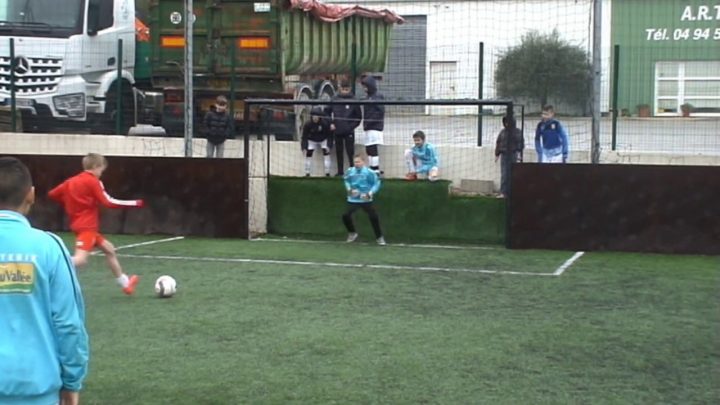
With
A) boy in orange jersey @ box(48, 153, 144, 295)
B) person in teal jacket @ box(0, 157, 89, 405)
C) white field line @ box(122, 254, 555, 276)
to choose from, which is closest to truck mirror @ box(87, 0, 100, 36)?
white field line @ box(122, 254, 555, 276)

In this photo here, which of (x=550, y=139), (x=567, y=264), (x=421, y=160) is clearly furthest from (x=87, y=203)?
(x=550, y=139)

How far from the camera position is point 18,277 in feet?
13.6

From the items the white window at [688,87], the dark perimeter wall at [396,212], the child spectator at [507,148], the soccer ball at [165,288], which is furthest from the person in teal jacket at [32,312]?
the white window at [688,87]

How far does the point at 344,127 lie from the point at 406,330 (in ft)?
30.4

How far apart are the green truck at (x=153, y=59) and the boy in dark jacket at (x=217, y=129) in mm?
937

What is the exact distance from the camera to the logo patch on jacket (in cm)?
414

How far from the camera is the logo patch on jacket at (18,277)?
4145mm

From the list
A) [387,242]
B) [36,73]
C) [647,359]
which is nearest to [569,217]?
[387,242]

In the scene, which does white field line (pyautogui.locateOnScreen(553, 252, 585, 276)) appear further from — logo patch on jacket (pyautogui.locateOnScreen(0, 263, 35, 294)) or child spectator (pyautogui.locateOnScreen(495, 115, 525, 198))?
logo patch on jacket (pyautogui.locateOnScreen(0, 263, 35, 294))

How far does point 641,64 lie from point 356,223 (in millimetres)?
5715

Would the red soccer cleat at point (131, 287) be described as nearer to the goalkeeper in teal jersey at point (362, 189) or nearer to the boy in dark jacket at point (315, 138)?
the goalkeeper in teal jersey at point (362, 189)

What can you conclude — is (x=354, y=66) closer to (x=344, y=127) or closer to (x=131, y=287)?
(x=344, y=127)

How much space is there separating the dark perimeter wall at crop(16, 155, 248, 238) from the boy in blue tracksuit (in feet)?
14.8

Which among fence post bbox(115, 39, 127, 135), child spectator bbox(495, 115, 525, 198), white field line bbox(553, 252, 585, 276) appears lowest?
white field line bbox(553, 252, 585, 276)
